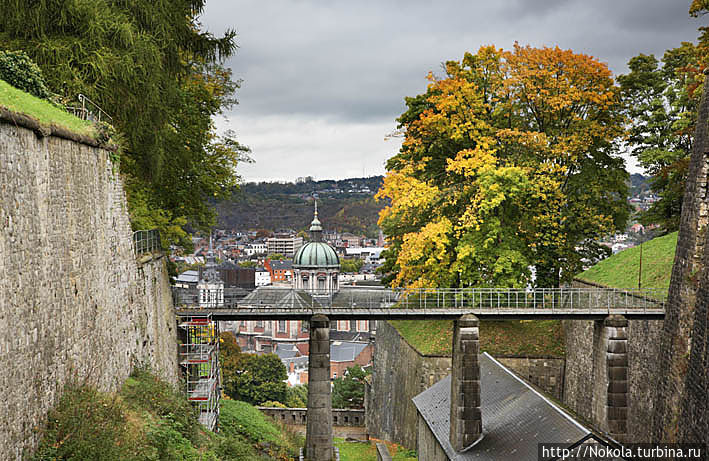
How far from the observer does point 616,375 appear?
63.8 ft

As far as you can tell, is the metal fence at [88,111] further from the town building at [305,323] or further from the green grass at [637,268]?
Answer: the town building at [305,323]

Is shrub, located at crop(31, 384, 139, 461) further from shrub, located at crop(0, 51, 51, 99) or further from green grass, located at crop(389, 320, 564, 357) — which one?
green grass, located at crop(389, 320, 564, 357)

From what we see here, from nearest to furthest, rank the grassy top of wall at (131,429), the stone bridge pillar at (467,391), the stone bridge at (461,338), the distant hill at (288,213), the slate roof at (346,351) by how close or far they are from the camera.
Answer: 1. the grassy top of wall at (131,429)
2. the stone bridge pillar at (467,391)
3. the stone bridge at (461,338)
4. the slate roof at (346,351)
5. the distant hill at (288,213)

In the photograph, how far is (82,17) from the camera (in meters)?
16.1

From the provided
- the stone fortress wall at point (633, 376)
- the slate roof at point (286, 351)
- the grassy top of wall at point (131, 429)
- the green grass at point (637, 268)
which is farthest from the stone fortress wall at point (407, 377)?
the slate roof at point (286, 351)

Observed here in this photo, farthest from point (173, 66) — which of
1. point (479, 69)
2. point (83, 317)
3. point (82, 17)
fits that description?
point (479, 69)

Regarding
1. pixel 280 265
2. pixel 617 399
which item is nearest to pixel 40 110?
pixel 617 399

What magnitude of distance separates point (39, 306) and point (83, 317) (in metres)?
2.18

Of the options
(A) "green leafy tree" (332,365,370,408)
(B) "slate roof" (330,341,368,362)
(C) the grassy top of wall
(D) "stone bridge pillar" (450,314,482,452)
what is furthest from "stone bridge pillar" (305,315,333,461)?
(B) "slate roof" (330,341,368,362)

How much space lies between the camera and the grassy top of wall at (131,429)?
9883mm

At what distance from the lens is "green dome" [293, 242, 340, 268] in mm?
95500

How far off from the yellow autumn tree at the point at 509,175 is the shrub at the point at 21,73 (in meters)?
15.2

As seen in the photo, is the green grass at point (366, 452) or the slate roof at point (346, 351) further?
the slate roof at point (346, 351)

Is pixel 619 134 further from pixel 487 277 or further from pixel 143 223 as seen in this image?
pixel 143 223
